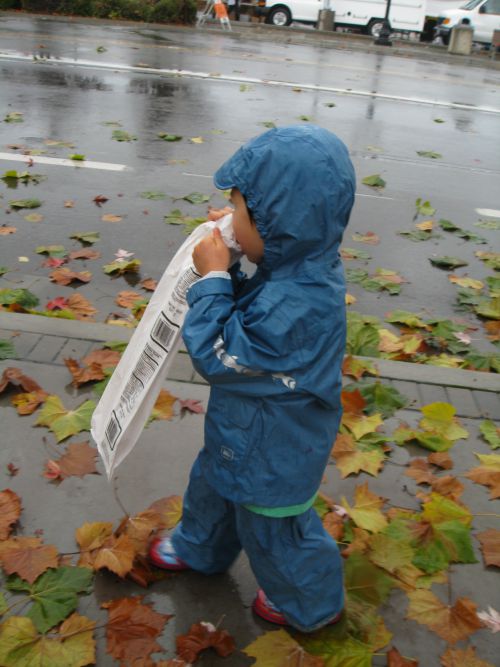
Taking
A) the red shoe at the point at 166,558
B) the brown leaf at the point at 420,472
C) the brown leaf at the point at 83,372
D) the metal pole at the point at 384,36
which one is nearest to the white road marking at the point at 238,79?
the brown leaf at the point at 83,372

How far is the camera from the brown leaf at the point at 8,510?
7.55 ft

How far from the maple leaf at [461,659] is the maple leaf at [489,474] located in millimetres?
793

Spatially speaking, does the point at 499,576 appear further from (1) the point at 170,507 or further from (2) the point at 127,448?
(2) the point at 127,448

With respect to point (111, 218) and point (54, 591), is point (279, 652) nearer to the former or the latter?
point (54, 591)

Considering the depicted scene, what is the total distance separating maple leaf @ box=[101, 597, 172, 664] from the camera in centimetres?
194

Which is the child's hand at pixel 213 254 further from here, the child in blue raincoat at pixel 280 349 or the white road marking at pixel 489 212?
the white road marking at pixel 489 212

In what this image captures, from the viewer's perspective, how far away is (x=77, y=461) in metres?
2.67

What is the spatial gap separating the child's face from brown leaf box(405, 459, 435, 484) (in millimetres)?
1401

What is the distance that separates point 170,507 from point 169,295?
0.93 m

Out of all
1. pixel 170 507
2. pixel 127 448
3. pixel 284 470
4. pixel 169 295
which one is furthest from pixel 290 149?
pixel 170 507

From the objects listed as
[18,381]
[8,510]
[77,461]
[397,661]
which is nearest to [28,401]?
[18,381]

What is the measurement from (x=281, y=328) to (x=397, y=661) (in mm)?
1066

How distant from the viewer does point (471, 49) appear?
71.2 ft

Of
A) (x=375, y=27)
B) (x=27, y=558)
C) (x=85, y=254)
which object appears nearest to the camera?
(x=27, y=558)
